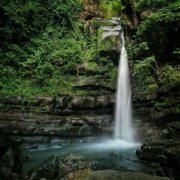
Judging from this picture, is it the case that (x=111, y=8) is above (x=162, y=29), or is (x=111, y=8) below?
above

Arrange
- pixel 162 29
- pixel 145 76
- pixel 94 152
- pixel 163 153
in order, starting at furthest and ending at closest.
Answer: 1. pixel 145 76
2. pixel 162 29
3. pixel 94 152
4. pixel 163 153

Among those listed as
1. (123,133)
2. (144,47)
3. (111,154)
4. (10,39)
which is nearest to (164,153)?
(111,154)

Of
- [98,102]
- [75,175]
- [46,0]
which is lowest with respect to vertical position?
[75,175]

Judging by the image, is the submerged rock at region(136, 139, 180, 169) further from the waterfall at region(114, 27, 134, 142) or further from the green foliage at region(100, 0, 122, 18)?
the green foliage at region(100, 0, 122, 18)

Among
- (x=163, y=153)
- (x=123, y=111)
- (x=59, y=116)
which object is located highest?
(x=123, y=111)

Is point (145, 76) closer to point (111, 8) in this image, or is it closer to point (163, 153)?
point (111, 8)

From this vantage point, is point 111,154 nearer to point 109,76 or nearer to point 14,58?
point 109,76

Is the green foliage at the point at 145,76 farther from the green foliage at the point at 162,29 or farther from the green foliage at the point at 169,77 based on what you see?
the green foliage at the point at 162,29

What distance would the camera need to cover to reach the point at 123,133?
19156 mm

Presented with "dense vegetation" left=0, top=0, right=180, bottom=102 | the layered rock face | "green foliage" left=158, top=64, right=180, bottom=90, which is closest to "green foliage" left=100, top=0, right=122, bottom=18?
"dense vegetation" left=0, top=0, right=180, bottom=102

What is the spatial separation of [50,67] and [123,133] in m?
6.93

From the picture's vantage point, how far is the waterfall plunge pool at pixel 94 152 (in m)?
12.3

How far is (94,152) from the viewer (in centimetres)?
1543

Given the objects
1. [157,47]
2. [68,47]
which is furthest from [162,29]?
[68,47]
